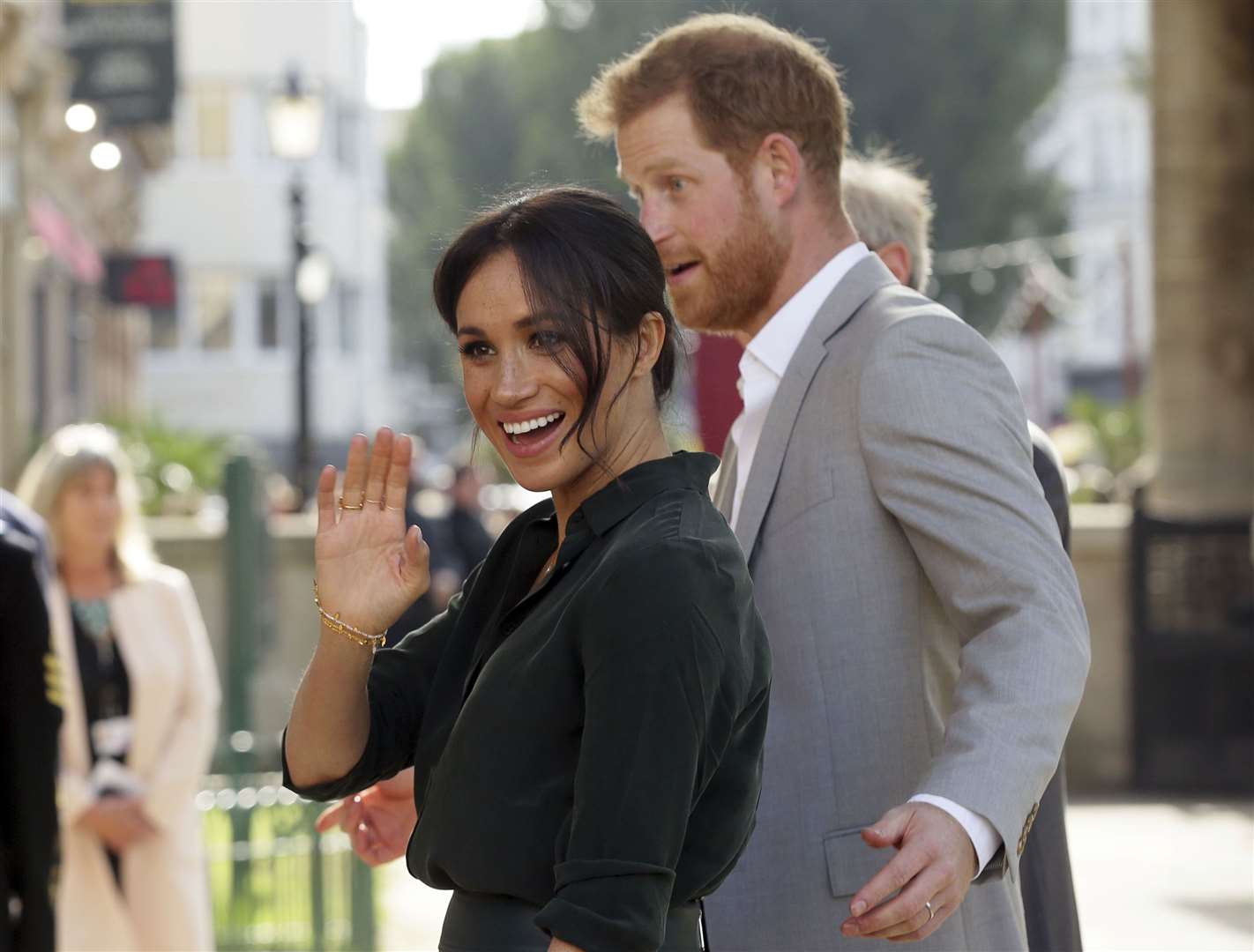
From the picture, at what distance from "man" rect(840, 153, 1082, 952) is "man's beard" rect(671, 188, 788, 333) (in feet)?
1.35

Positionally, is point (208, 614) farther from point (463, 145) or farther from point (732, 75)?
point (463, 145)

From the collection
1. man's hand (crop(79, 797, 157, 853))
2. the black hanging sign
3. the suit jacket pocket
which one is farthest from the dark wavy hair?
the black hanging sign

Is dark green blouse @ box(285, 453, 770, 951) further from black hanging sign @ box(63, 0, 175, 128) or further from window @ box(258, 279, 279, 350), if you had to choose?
window @ box(258, 279, 279, 350)

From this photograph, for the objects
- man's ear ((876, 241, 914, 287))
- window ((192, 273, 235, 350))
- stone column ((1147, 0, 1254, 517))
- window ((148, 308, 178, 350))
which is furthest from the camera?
window ((192, 273, 235, 350))

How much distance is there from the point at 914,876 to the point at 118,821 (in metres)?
4.54

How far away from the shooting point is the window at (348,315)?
163 ft

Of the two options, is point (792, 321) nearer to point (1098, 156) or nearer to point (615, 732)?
point (615, 732)

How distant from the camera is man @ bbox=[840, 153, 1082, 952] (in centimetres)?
357

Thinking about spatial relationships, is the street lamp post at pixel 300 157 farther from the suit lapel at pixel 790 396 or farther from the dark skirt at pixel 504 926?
the dark skirt at pixel 504 926

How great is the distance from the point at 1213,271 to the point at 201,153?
36.4 m

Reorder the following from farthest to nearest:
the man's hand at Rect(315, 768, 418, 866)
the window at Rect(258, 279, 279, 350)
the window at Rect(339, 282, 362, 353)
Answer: the window at Rect(339, 282, 362, 353) → the window at Rect(258, 279, 279, 350) → the man's hand at Rect(315, 768, 418, 866)

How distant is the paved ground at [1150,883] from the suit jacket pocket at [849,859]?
5.43 meters

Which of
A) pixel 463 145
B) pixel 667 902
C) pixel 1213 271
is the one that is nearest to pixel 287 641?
pixel 1213 271

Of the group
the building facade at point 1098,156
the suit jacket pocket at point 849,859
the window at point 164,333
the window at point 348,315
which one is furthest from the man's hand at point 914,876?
the building facade at point 1098,156
